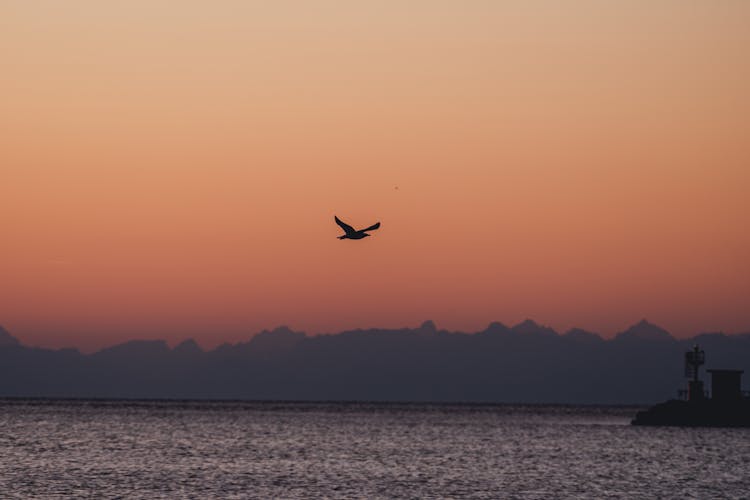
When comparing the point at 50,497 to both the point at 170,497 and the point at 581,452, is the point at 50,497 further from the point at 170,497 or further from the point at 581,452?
the point at 581,452

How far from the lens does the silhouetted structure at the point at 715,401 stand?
5787 inches

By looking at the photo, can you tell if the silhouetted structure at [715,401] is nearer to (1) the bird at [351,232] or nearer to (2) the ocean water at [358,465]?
(2) the ocean water at [358,465]

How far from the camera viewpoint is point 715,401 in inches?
5856

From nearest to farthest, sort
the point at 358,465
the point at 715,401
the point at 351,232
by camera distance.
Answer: the point at 351,232 → the point at 358,465 → the point at 715,401

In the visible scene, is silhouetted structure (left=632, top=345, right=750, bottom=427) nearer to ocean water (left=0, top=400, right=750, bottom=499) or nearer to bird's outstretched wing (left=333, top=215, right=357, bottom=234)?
ocean water (left=0, top=400, right=750, bottom=499)

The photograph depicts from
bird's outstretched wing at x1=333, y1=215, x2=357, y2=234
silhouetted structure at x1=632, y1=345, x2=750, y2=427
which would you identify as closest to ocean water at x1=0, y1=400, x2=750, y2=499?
silhouetted structure at x1=632, y1=345, x2=750, y2=427

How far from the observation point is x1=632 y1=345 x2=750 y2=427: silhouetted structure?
482ft

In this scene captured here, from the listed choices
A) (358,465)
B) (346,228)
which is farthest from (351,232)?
(358,465)

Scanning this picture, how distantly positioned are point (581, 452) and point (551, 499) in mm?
53648

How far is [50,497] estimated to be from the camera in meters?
69.9

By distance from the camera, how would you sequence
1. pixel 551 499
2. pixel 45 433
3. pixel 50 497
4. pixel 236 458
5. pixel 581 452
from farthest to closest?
pixel 45 433 → pixel 581 452 → pixel 236 458 → pixel 551 499 → pixel 50 497

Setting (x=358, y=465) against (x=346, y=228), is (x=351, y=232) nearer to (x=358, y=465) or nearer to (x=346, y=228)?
(x=346, y=228)

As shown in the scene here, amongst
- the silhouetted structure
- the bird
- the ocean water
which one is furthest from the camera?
the silhouetted structure

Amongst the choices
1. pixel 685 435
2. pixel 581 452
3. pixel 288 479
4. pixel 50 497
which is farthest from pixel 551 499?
pixel 685 435
